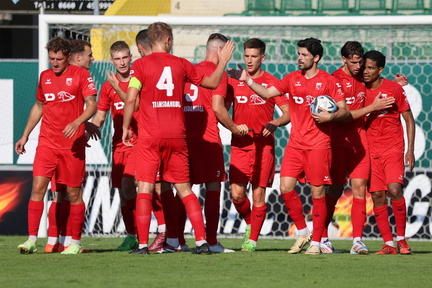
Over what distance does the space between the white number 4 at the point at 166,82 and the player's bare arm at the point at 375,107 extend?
194cm

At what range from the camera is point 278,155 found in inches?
484

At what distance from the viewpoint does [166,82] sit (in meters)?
7.65

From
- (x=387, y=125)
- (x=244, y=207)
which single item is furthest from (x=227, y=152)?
(x=387, y=125)

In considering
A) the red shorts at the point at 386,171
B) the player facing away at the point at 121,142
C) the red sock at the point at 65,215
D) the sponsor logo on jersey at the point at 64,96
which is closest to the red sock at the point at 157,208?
the player facing away at the point at 121,142

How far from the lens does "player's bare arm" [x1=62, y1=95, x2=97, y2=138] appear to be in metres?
7.85

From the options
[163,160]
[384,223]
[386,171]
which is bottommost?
[384,223]

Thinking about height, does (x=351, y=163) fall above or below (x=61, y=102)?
below

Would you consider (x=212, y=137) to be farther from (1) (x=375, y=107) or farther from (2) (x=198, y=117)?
(1) (x=375, y=107)

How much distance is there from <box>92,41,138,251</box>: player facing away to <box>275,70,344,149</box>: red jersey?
1830 millimetres

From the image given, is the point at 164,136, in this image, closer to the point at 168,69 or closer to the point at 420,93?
the point at 168,69

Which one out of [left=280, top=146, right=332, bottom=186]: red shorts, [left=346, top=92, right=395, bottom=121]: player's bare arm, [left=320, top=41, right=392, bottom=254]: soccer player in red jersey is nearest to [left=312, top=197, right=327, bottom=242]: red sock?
[left=280, top=146, right=332, bottom=186]: red shorts

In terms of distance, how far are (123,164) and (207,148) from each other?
119 centimetres

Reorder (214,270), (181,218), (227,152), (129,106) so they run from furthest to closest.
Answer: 1. (227,152)
2. (181,218)
3. (129,106)
4. (214,270)

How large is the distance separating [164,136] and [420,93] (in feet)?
17.8
